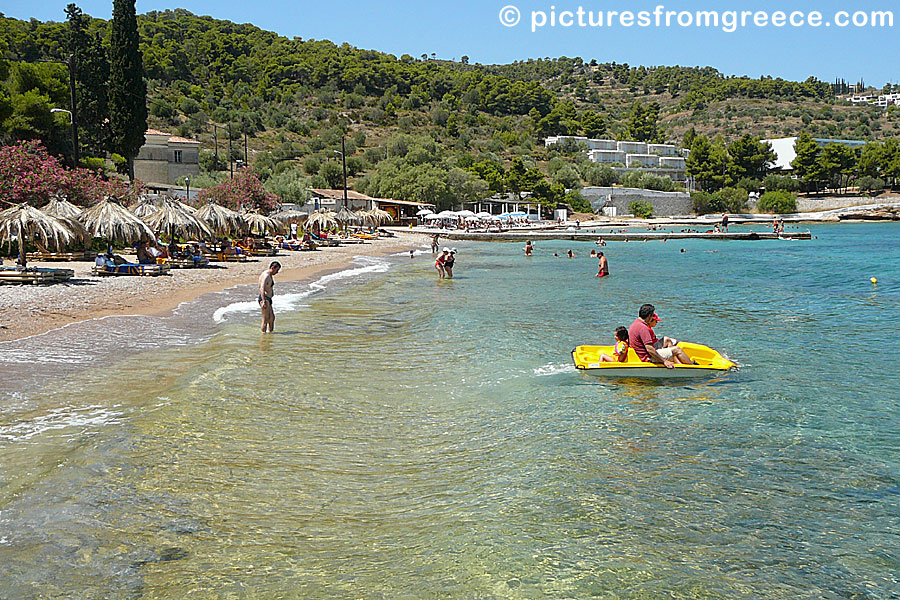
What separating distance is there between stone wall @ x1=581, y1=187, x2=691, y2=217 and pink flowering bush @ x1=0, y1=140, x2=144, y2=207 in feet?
234

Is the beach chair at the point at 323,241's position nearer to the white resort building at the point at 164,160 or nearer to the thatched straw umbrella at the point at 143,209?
the white resort building at the point at 164,160

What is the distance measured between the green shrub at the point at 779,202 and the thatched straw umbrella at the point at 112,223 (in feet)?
276

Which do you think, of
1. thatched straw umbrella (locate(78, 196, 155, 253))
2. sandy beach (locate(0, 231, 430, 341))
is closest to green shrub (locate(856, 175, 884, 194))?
sandy beach (locate(0, 231, 430, 341))

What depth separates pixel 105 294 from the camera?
16.9 meters

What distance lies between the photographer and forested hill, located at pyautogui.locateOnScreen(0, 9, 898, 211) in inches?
3253

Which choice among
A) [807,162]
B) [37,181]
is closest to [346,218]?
[37,181]

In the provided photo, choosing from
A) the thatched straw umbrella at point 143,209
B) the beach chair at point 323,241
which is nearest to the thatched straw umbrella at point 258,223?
the thatched straw umbrella at point 143,209

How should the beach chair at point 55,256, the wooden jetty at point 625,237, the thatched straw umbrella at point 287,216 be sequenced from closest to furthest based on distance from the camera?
the beach chair at point 55,256, the thatched straw umbrella at point 287,216, the wooden jetty at point 625,237

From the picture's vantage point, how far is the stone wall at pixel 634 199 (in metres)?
88.8

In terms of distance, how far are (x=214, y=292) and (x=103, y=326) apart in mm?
6260

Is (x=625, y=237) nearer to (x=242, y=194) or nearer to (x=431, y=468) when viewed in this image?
(x=242, y=194)

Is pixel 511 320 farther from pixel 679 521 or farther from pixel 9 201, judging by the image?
pixel 9 201

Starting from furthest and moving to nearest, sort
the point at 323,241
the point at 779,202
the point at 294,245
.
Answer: the point at 779,202 → the point at 323,241 → the point at 294,245

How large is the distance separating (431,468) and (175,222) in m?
20.3
